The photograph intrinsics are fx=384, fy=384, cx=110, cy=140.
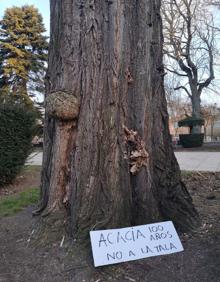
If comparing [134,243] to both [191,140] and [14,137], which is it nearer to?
[14,137]

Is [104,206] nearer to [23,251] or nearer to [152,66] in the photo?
[23,251]

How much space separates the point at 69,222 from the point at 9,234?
731mm

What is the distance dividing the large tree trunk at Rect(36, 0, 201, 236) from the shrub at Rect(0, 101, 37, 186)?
→ 175 inches

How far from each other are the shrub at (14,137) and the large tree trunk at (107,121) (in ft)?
14.6

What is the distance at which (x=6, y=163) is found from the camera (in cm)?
789

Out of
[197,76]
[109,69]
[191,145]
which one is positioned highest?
[197,76]

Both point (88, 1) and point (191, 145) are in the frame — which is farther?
point (191, 145)

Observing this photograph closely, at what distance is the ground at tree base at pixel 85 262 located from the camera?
9.02 feet

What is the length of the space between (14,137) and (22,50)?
2074cm

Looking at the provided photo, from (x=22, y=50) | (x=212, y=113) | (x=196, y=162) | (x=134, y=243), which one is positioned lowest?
(x=196, y=162)

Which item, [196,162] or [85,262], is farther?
[196,162]

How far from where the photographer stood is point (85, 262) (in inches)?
114

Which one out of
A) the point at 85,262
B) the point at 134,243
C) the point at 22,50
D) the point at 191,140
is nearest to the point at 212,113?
the point at 191,140

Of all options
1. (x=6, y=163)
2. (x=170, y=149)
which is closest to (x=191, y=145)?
(x=6, y=163)
